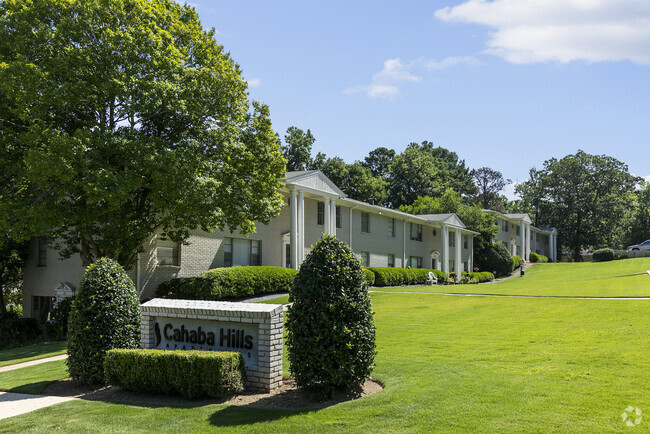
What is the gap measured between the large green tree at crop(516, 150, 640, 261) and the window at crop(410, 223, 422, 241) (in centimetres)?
3822

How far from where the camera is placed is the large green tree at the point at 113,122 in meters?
16.1

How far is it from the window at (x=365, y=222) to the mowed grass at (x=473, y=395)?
22.4 metres

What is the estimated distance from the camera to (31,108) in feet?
54.1

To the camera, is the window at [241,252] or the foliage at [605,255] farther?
the foliage at [605,255]

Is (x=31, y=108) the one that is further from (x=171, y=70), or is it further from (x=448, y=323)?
(x=448, y=323)

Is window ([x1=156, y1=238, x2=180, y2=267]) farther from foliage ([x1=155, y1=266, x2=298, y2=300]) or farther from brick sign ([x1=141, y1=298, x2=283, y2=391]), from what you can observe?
brick sign ([x1=141, y1=298, x2=283, y2=391])

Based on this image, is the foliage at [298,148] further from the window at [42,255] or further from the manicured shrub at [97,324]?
the manicured shrub at [97,324]

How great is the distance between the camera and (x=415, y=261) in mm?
41562

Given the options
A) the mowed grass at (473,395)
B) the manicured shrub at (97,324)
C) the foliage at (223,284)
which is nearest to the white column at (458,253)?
the foliage at (223,284)

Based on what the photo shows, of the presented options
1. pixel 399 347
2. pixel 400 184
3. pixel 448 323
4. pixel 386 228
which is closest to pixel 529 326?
pixel 448 323

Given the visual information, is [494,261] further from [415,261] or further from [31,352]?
[31,352]

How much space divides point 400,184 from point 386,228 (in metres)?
32.6

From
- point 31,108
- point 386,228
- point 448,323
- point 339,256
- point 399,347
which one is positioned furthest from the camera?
point 386,228

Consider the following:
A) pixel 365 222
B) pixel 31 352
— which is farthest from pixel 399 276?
pixel 31 352
